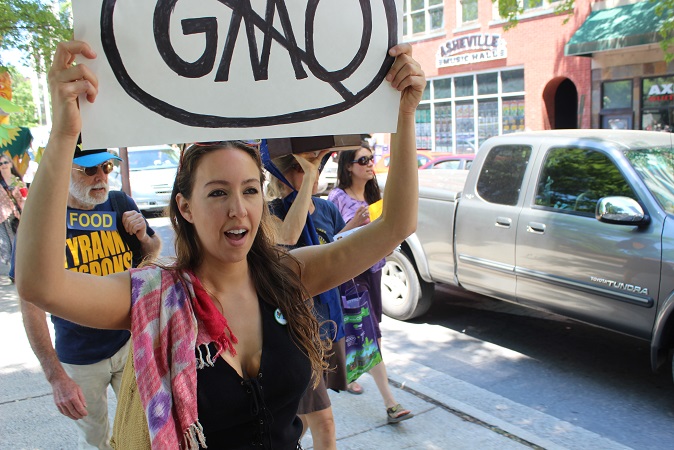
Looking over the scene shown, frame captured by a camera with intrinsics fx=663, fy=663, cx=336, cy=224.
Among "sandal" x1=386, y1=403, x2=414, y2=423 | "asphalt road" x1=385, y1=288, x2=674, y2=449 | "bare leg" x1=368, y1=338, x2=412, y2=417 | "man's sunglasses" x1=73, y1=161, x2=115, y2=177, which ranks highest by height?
"man's sunglasses" x1=73, y1=161, x2=115, y2=177

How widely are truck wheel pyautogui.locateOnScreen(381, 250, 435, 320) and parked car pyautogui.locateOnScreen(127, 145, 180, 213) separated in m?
10.4

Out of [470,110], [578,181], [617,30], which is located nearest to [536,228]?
[578,181]

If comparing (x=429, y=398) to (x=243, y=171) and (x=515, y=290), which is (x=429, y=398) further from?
(x=243, y=171)

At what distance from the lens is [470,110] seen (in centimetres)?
2312

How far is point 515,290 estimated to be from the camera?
5758 millimetres

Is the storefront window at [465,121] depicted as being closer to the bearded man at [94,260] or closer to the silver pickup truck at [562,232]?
the silver pickup truck at [562,232]

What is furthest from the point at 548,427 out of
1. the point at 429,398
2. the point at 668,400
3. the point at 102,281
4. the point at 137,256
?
the point at 102,281

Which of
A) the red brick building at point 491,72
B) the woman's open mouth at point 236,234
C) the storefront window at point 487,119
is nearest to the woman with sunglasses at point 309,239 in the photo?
the woman's open mouth at point 236,234

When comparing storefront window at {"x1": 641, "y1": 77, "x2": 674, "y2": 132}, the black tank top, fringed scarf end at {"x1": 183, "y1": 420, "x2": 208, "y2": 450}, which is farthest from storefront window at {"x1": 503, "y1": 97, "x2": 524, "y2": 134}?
fringed scarf end at {"x1": 183, "y1": 420, "x2": 208, "y2": 450}

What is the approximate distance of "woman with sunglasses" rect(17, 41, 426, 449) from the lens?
1.51 m

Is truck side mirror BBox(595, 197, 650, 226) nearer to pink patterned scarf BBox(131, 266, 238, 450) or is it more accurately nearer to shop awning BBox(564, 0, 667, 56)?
pink patterned scarf BBox(131, 266, 238, 450)

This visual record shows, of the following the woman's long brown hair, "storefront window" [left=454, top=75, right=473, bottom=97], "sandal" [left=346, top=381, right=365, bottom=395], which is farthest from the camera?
"storefront window" [left=454, top=75, right=473, bottom=97]

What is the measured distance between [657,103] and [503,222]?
1326 centimetres

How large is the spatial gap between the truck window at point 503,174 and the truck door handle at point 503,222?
6.5 inches
